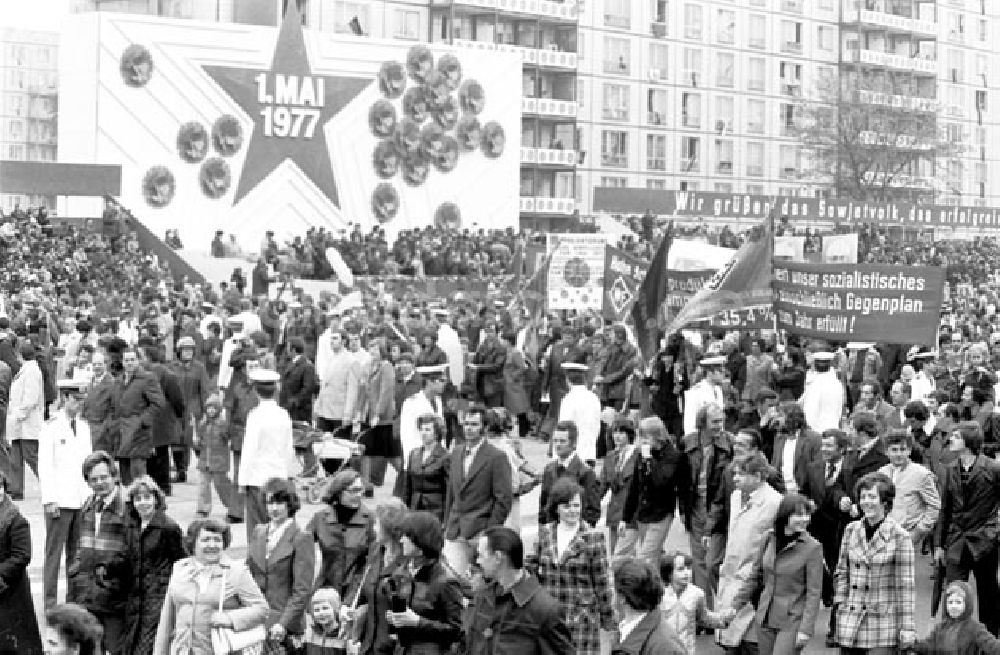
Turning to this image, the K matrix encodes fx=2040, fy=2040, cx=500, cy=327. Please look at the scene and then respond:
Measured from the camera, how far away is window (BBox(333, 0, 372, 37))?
66.1 meters

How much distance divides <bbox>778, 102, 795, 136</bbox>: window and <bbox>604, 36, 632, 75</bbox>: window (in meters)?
8.92

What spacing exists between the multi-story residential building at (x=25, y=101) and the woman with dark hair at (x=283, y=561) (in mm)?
121035

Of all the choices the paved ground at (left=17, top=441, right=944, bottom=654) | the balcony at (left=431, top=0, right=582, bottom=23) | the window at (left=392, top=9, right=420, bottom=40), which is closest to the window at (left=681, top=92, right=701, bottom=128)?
the balcony at (left=431, top=0, right=582, bottom=23)

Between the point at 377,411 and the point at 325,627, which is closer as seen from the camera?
the point at 325,627

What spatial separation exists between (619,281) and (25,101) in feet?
365

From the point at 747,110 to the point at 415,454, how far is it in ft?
224

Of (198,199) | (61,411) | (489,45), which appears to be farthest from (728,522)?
(489,45)

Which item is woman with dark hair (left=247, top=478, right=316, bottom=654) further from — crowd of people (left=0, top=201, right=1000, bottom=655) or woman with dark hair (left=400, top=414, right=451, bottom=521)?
woman with dark hair (left=400, top=414, right=451, bottom=521)

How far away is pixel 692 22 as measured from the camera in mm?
78938

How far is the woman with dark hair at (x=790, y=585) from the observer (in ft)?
39.1

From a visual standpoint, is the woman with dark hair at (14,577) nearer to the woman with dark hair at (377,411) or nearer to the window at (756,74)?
the woman with dark hair at (377,411)

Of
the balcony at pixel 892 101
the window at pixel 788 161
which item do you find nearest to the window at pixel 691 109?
the window at pixel 788 161

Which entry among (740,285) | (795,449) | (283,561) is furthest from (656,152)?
(283,561)

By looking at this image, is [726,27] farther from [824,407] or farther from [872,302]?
[824,407]
